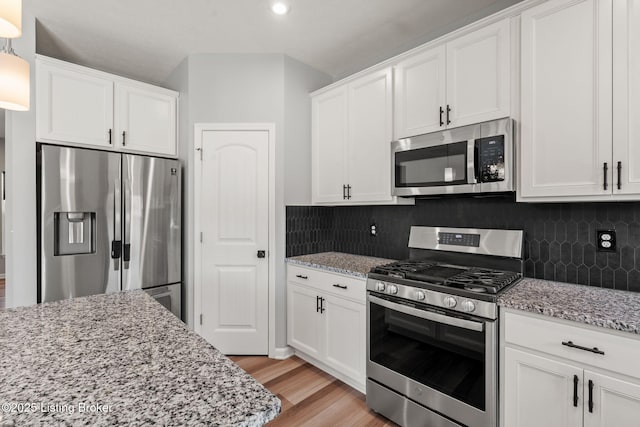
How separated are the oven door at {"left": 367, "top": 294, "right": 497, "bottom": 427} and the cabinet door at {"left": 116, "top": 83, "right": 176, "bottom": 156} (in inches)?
91.9

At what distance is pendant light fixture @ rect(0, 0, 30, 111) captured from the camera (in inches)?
33.9

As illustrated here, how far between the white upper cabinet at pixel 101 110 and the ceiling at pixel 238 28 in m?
0.31

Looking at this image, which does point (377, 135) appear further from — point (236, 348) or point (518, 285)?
point (236, 348)

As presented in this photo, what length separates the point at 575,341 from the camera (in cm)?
135

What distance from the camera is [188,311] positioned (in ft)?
9.61

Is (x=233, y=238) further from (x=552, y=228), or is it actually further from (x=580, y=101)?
(x=580, y=101)

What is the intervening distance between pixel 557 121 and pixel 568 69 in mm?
255

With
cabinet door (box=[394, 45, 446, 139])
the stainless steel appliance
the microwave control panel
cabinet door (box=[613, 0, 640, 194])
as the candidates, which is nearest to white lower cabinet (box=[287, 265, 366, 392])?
the stainless steel appliance

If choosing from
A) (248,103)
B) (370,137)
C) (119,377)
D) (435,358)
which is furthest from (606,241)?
(248,103)

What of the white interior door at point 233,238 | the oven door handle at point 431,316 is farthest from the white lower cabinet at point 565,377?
the white interior door at point 233,238

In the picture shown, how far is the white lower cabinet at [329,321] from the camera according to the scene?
7.35 ft

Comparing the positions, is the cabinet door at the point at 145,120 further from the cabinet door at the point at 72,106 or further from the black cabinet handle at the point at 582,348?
the black cabinet handle at the point at 582,348

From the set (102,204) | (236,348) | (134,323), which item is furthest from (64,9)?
(236,348)

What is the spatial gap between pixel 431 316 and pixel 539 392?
550 mm
